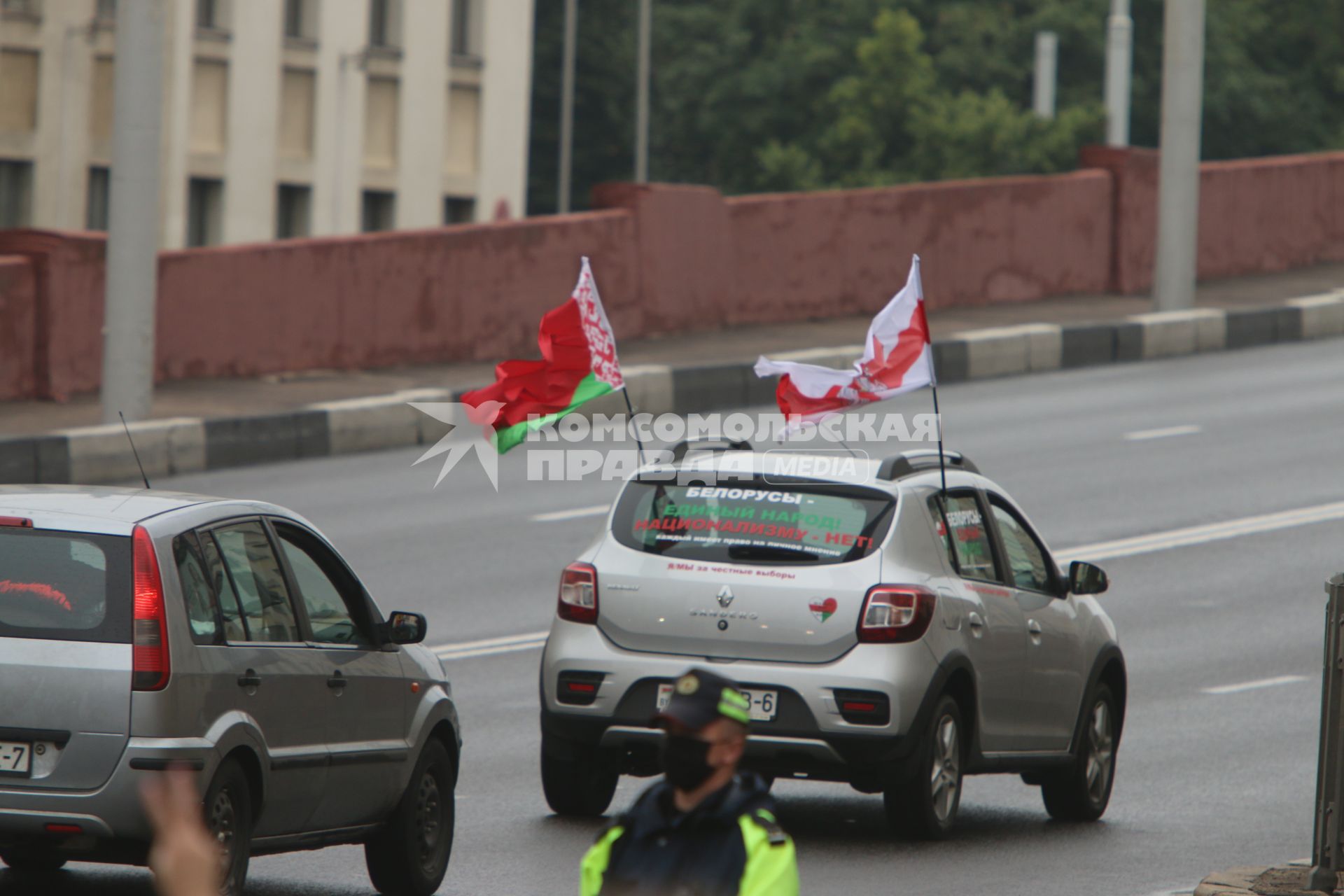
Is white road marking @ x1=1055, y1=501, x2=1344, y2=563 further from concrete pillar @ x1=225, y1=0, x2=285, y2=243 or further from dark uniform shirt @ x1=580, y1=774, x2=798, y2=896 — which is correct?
concrete pillar @ x1=225, y1=0, x2=285, y2=243

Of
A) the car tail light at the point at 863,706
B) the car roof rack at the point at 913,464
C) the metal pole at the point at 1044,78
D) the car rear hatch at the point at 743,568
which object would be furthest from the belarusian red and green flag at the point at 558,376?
the metal pole at the point at 1044,78

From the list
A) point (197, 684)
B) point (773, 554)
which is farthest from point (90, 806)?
point (773, 554)

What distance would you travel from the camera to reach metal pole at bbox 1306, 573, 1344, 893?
784 cm

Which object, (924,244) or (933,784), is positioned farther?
(924,244)

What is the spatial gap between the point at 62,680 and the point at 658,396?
56.6ft

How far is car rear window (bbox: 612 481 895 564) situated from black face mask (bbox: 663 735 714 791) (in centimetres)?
509

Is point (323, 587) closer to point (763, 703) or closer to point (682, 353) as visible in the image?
point (763, 703)

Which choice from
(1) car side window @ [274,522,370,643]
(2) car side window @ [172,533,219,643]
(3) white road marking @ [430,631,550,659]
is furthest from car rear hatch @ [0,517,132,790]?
(3) white road marking @ [430,631,550,659]

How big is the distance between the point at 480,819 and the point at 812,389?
2257 millimetres

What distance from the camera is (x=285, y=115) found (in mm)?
41531

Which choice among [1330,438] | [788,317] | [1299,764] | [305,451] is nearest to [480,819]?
[1299,764]

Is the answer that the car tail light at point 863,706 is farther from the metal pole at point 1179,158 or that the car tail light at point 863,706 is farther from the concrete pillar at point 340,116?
the concrete pillar at point 340,116

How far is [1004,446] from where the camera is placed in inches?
848

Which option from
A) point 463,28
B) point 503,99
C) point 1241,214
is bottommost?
point 1241,214
